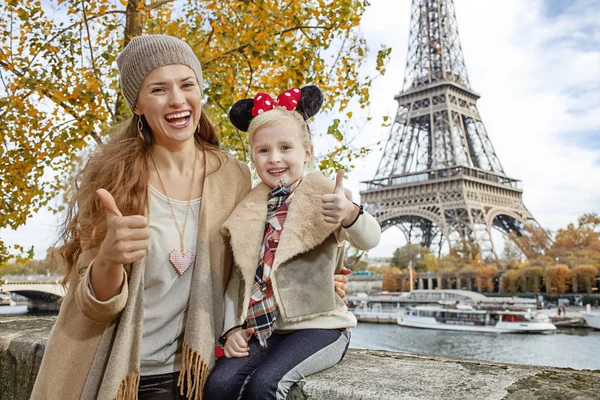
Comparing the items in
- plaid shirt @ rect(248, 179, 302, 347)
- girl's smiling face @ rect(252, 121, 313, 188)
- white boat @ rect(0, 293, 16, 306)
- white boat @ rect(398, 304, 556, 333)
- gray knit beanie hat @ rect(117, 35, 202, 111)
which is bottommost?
white boat @ rect(0, 293, 16, 306)

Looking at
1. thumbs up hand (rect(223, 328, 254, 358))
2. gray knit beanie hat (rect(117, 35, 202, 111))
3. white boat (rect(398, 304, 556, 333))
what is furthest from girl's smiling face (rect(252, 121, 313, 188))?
white boat (rect(398, 304, 556, 333))

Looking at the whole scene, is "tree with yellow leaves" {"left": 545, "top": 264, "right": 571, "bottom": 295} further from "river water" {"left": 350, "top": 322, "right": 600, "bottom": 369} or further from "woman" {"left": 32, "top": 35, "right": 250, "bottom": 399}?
"woman" {"left": 32, "top": 35, "right": 250, "bottom": 399}

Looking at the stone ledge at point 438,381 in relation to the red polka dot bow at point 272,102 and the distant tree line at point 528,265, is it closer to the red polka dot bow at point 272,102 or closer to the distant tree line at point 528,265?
the red polka dot bow at point 272,102

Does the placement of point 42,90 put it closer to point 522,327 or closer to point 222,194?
point 222,194

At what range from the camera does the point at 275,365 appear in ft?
6.03

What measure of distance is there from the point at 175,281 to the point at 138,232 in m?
0.38

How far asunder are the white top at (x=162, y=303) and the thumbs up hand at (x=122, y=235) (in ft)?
0.83

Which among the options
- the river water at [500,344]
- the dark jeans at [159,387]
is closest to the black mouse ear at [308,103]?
the dark jeans at [159,387]

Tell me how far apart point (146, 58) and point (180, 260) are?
80 cm

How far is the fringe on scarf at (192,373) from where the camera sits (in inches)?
74.1

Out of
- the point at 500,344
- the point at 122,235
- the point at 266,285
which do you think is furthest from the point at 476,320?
the point at 122,235

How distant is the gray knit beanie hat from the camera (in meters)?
2.09

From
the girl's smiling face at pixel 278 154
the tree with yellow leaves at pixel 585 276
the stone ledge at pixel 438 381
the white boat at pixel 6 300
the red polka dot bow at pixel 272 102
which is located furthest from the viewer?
the white boat at pixel 6 300

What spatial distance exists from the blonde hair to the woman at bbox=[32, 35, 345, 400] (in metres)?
0.22
